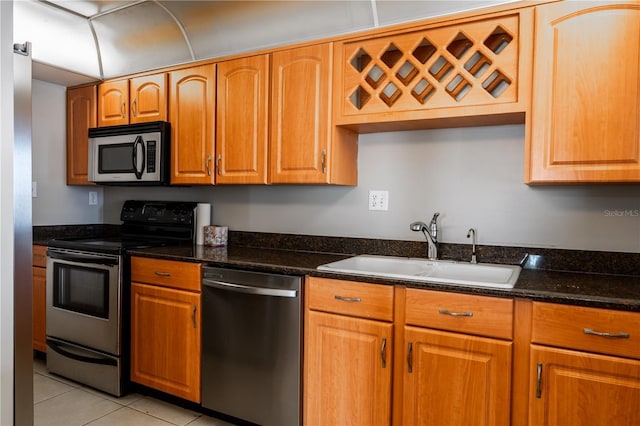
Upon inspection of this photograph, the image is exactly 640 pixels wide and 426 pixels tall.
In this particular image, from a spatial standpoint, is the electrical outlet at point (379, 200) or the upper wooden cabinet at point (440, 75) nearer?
the upper wooden cabinet at point (440, 75)

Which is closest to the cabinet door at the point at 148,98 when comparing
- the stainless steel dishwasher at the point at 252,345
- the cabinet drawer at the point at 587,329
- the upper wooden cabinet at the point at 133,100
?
the upper wooden cabinet at the point at 133,100

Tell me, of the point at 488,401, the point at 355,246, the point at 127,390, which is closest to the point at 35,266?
the point at 127,390

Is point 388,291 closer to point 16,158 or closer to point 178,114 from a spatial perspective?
point 16,158

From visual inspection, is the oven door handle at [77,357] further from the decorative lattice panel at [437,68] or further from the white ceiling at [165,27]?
the decorative lattice panel at [437,68]

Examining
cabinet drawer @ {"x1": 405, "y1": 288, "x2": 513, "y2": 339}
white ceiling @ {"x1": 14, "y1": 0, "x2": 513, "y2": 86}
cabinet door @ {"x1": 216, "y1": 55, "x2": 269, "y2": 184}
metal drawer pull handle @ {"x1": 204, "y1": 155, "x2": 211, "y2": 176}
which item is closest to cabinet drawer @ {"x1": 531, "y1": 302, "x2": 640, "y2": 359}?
cabinet drawer @ {"x1": 405, "y1": 288, "x2": 513, "y2": 339}

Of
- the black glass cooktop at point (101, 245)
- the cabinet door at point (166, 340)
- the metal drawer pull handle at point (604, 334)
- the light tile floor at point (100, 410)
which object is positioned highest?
the black glass cooktop at point (101, 245)

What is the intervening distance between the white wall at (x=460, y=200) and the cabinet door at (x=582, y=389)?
2.30ft

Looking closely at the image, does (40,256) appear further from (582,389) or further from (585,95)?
(585,95)

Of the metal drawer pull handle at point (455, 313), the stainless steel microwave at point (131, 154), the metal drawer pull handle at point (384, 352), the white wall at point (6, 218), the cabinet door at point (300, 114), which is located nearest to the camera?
the white wall at point (6, 218)

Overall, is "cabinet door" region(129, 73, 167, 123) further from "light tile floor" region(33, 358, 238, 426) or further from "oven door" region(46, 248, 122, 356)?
"light tile floor" region(33, 358, 238, 426)

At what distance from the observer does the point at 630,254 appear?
76.0 inches

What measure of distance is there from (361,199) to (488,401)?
4.20 feet

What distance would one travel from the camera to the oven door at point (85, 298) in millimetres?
2533

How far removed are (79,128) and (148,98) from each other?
812 mm
